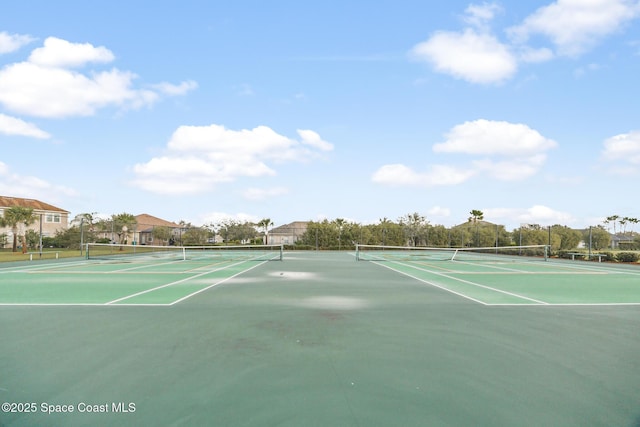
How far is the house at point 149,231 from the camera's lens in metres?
49.8

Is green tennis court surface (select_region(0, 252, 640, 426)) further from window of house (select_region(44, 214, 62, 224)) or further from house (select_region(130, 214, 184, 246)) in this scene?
window of house (select_region(44, 214, 62, 224))

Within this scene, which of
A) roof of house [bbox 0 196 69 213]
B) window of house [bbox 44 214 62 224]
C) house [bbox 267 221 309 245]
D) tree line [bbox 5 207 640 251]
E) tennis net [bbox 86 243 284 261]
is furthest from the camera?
house [bbox 267 221 309 245]

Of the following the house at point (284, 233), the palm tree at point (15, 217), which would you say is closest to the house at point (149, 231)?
the palm tree at point (15, 217)

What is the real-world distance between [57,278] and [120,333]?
933cm

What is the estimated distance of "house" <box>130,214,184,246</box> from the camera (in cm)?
4985

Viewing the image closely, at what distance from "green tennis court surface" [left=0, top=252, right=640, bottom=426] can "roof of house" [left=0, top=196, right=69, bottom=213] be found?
53.8 metres

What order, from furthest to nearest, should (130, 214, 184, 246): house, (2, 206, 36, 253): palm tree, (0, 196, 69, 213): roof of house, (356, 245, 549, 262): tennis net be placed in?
(0, 196, 69, 213): roof of house → (130, 214, 184, 246): house → (2, 206, 36, 253): palm tree → (356, 245, 549, 262): tennis net

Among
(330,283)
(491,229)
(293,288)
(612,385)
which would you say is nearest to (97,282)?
(293,288)

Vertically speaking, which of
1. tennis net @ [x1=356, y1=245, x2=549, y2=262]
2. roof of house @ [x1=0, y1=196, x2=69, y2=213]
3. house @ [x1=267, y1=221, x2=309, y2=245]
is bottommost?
tennis net @ [x1=356, y1=245, x2=549, y2=262]

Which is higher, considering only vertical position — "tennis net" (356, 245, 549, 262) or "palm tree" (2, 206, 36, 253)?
"palm tree" (2, 206, 36, 253)

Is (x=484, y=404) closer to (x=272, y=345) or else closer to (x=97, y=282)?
(x=272, y=345)

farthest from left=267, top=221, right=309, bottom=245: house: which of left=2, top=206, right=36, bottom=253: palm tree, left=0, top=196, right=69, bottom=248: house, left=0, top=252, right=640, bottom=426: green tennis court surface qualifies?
left=0, top=252, right=640, bottom=426: green tennis court surface

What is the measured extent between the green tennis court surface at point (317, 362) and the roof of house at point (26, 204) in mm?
53817

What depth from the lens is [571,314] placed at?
725 centimetres
